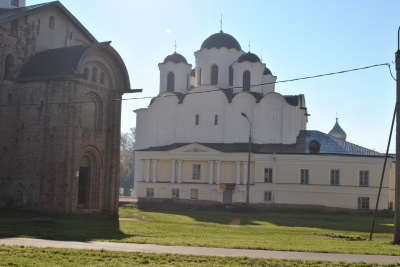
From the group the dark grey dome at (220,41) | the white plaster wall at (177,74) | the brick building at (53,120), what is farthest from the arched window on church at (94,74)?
the dark grey dome at (220,41)

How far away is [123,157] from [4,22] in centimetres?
6454

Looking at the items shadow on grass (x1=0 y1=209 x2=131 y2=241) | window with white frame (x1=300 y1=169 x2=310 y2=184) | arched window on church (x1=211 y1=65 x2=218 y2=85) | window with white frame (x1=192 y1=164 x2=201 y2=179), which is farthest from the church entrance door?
shadow on grass (x1=0 y1=209 x2=131 y2=241)

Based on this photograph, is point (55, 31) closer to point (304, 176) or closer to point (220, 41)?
point (304, 176)

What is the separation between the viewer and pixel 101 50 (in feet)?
84.5

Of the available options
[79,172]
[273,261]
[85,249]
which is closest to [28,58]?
[79,172]

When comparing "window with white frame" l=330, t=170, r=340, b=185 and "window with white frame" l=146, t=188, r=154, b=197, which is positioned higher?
"window with white frame" l=330, t=170, r=340, b=185

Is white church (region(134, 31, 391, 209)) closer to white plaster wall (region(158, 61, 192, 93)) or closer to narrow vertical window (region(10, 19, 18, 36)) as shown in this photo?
white plaster wall (region(158, 61, 192, 93))

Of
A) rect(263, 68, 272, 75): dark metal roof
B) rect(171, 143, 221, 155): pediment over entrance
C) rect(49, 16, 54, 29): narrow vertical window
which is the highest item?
rect(263, 68, 272, 75): dark metal roof

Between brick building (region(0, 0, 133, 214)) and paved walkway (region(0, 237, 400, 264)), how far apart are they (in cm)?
1014

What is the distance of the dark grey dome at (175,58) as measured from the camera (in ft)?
170

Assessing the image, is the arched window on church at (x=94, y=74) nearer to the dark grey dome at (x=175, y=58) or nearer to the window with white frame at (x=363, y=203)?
the window with white frame at (x=363, y=203)

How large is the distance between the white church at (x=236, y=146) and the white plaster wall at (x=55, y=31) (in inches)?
395

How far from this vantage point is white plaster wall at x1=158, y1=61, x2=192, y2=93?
5110cm

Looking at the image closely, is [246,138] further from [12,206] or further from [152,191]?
[12,206]
